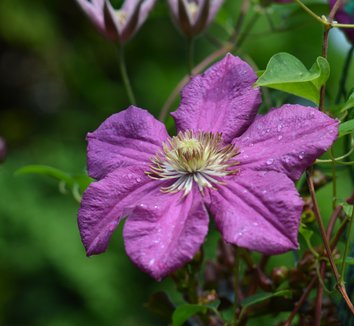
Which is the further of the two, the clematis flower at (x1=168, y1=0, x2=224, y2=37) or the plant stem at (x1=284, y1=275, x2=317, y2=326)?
the clematis flower at (x1=168, y1=0, x2=224, y2=37)

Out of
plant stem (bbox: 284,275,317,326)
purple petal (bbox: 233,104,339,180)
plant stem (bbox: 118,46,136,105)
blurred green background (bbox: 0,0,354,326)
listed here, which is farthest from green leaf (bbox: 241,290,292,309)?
blurred green background (bbox: 0,0,354,326)

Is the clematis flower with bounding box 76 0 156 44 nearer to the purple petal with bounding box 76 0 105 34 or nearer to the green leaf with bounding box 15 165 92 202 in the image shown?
the purple petal with bounding box 76 0 105 34

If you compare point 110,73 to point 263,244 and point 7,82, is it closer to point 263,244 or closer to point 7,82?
point 7,82

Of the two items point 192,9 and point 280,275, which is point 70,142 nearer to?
point 192,9

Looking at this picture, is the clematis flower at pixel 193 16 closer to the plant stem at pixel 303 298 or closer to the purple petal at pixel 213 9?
the purple petal at pixel 213 9

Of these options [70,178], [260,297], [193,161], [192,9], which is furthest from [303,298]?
[192,9]

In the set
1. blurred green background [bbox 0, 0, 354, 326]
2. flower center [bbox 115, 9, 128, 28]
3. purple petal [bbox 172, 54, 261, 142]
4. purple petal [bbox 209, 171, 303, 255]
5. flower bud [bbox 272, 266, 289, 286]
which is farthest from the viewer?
blurred green background [bbox 0, 0, 354, 326]

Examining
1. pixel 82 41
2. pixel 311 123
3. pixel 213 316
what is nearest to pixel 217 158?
pixel 311 123
